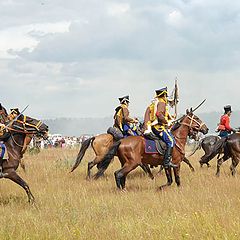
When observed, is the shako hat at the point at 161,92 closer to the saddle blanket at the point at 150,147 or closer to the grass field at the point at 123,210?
the saddle blanket at the point at 150,147

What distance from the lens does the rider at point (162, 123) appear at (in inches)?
456

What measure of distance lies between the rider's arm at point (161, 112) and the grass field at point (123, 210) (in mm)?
1763

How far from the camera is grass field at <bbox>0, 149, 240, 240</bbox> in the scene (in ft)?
22.7

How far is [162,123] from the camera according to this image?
11578mm

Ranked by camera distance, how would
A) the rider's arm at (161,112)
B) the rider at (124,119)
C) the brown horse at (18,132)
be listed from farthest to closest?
1. the rider at (124,119)
2. the rider's arm at (161,112)
3. the brown horse at (18,132)

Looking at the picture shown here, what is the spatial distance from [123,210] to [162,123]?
10.7 ft

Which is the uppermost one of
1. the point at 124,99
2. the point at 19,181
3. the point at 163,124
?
the point at 124,99

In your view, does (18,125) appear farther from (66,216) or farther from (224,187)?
(224,187)

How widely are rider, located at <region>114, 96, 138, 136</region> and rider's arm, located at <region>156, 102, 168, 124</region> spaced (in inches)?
107

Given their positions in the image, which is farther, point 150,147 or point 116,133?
point 116,133

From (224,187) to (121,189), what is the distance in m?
2.57

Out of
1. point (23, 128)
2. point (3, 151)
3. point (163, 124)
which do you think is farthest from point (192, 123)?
point (3, 151)

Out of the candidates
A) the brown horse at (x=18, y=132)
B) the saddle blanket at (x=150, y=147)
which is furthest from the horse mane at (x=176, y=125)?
the brown horse at (x=18, y=132)

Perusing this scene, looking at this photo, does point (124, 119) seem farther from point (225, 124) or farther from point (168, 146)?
point (225, 124)
